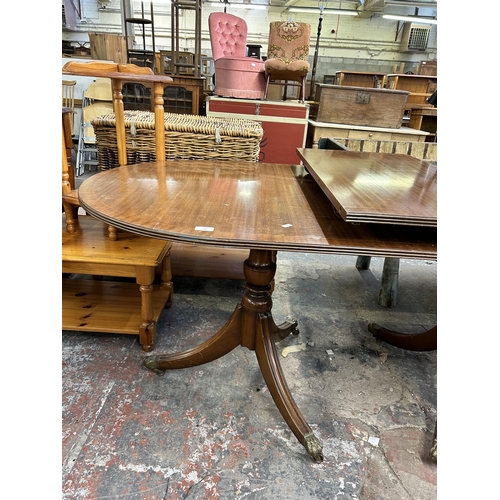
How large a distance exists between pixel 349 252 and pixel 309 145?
3.52m

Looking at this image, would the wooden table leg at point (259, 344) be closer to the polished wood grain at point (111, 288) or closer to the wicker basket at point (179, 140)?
the polished wood grain at point (111, 288)

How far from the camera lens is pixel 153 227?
2.67 ft

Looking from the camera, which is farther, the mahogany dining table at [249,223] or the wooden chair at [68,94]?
the wooden chair at [68,94]

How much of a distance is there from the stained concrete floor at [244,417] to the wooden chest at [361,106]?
2.41 m

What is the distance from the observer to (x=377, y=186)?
1066mm

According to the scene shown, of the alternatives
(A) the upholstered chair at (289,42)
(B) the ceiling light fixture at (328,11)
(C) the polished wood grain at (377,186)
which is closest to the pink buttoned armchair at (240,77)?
(A) the upholstered chair at (289,42)

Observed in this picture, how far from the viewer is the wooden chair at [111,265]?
146 centimetres

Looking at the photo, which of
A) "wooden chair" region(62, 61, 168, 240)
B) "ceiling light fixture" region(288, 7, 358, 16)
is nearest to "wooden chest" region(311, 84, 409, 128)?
"wooden chair" region(62, 61, 168, 240)

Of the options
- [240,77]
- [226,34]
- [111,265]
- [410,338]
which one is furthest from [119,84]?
[226,34]

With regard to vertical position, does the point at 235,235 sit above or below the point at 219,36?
below

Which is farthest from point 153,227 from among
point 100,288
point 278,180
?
point 100,288

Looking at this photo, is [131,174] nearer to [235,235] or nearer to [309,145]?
[235,235]

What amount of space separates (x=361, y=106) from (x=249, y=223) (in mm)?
3243

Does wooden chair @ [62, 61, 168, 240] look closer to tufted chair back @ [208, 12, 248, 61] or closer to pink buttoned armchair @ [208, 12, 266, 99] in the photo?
pink buttoned armchair @ [208, 12, 266, 99]
